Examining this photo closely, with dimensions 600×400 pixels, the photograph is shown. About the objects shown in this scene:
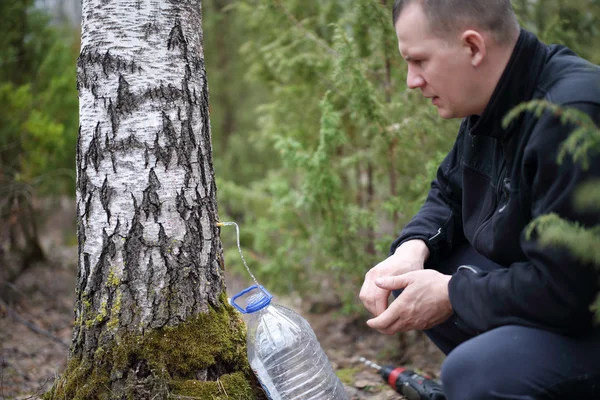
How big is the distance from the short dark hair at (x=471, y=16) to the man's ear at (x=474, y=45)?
0.04m

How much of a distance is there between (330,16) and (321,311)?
3305mm

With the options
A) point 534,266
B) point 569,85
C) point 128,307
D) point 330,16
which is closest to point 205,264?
point 128,307

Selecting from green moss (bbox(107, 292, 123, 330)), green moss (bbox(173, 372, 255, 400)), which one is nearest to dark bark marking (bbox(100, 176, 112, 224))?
green moss (bbox(107, 292, 123, 330))

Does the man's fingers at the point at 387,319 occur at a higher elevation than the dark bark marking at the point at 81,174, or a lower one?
lower

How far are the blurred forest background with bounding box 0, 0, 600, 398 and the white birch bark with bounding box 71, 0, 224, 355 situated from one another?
156 centimetres

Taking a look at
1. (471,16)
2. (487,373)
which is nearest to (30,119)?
(471,16)

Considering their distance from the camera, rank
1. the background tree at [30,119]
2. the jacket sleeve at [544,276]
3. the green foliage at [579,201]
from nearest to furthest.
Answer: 1. the green foliage at [579,201]
2. the jacket sleeve at [544,276]
3. the background tree at [30,119]

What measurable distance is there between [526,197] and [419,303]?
54cm

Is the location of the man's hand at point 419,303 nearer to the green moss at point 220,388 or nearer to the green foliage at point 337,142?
the green moss at point 220,388

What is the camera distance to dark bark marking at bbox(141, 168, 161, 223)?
2.27 m

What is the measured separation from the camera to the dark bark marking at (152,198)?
2266 millimetres

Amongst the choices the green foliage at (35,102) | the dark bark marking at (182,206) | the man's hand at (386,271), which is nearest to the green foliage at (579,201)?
the man's hand at (386,271)

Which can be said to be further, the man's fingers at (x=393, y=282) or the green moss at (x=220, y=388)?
the green moss at (x=220, y=388)

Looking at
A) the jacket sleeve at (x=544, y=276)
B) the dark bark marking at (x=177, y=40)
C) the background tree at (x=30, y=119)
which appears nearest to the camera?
the jacket sleeve at (x=544, y=276)
